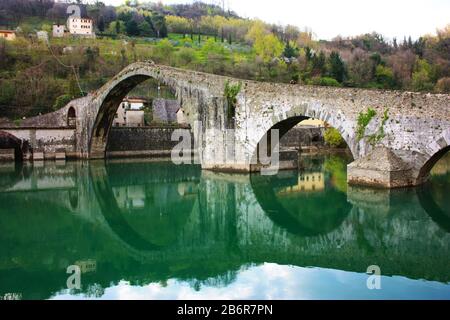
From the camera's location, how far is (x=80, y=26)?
7712cm

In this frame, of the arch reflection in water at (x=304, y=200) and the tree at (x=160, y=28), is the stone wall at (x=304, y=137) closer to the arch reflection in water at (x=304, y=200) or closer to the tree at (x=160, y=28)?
the arch reflection in water at (x=304, y=200)

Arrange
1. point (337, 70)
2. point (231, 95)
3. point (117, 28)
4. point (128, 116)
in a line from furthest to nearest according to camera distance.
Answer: point (117, 28) < point (337, 70) < point (128, 116) < point (231, 95)

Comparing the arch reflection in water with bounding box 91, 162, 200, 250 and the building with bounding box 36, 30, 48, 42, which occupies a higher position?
the building with bounding box 36, 30, 48, 42

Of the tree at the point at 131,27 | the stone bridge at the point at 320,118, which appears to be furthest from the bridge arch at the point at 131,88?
the tree at the point at 131,27

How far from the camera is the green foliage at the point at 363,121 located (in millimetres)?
17172

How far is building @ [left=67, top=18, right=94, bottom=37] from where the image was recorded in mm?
76438

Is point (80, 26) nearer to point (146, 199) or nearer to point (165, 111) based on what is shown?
point (165, 111)

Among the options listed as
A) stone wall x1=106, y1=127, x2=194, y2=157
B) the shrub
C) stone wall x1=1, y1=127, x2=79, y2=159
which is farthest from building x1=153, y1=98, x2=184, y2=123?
the shrub

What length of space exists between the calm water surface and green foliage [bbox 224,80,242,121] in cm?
276

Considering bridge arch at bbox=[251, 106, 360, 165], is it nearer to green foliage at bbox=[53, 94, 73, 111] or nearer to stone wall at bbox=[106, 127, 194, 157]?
stone wall at bbox=[106, 127, 194, 157]

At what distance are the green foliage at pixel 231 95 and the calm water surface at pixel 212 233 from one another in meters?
2.76

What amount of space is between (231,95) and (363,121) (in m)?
6.34

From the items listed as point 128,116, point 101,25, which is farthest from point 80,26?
point 128,116

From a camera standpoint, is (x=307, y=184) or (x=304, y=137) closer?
(x=307, y=184)
